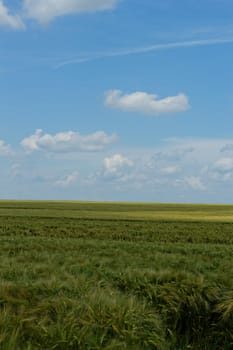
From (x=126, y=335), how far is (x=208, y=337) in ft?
6.11

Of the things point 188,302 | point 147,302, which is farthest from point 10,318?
point 188,302

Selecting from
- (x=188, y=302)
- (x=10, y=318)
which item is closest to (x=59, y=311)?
(x=10, y=318)

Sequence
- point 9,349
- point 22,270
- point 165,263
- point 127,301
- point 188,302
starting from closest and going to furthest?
point 9,349 → point 127,301 → point 188,302 → point 22,270 → point 165,263

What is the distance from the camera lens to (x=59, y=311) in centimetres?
783

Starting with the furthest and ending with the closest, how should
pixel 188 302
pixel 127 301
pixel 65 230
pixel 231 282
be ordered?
1. pixel 65 230
2. pixel 231 282
3. pixel 188 302
4. pixel 127 301

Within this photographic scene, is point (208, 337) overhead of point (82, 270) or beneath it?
beneath

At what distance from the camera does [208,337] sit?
8.56 meters

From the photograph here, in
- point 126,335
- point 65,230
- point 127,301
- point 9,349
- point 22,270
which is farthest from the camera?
point 65,230

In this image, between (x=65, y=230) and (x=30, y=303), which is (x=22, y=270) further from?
(x=65, y=230)

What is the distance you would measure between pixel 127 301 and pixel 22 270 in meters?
3.26

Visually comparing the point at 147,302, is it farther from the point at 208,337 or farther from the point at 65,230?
the point at 65,230

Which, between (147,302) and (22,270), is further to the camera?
(22,270)

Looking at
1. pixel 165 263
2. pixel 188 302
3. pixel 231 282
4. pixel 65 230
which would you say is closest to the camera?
pixel 188 302

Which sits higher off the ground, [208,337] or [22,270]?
[22,270]
